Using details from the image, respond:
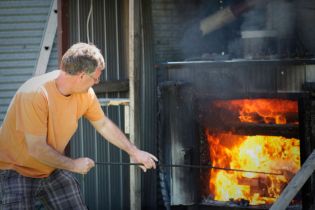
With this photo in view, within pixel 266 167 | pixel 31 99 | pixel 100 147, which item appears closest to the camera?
pixel 31 99

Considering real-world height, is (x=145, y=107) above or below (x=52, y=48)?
below

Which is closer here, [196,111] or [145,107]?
[196,111]

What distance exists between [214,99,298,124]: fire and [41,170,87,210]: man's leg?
2.09m

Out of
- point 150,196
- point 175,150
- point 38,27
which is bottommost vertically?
point 150,196

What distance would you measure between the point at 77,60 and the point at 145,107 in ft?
8.30

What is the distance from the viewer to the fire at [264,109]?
6570mm

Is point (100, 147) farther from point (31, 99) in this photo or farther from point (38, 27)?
point (31, 99)

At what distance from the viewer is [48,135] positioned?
5.33 m

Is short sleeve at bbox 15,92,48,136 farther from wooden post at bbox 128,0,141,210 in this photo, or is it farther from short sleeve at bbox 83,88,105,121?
wooden post at bbox 128,0,141,210

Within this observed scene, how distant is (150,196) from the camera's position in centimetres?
756

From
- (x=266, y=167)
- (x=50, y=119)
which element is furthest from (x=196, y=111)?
(x=50, y=119)

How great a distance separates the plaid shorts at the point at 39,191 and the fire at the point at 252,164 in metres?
1.98

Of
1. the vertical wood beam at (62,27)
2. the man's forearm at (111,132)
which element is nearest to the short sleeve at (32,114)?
the man's forearm at (111,132)

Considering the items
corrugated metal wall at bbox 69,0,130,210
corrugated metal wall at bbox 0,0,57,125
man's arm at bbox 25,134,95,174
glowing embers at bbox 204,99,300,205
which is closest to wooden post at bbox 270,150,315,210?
glowing embers at bbox 204,99,300,205
